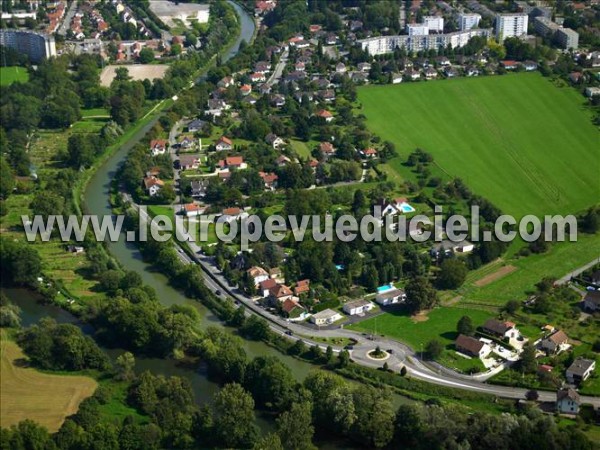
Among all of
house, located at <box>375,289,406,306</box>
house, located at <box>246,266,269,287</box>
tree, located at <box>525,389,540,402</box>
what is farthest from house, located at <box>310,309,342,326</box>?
tree, located at <box>525,389,540,402</box>

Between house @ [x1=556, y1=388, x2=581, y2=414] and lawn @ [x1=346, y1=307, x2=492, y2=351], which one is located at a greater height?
lawn @ [x1=346, y1=307, x2=492, y2=351]

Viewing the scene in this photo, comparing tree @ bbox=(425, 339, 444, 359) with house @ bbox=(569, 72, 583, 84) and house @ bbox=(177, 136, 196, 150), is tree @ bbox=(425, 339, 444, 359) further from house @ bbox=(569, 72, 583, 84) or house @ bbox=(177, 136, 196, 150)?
house @ bbox=(569, 72, 583, 84)

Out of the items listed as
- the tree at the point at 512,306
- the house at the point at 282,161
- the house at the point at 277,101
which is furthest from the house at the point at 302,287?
the house at the point at 277,101

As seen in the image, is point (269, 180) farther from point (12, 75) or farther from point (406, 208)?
point (12, 75)

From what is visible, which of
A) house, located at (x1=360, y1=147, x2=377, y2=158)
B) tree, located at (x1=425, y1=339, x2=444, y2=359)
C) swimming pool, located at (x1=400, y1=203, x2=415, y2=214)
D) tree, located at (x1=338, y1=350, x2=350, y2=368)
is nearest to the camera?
tree, located at (x1=338, y1=350, x2=350, y2=368)

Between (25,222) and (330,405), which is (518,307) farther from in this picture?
(25,222)

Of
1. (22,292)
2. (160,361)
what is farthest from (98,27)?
(160,361)

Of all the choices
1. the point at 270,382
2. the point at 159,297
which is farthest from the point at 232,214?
the point at 270,382
